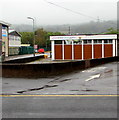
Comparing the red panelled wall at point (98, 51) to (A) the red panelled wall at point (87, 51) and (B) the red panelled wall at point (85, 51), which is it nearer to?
(B) the red panelled wall at point (85, 51)

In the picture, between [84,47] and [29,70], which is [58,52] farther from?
[29,70]

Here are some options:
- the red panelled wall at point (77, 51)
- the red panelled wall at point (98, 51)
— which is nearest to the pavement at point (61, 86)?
the red panelled wall at point (98, 51)

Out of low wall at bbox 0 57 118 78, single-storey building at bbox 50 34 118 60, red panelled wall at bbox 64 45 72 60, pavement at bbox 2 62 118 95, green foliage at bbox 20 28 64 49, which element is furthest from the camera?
green foliage at bbox 20 28 64 49

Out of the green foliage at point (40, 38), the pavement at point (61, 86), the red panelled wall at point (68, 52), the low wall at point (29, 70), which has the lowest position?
the pavement at point (61, 86)

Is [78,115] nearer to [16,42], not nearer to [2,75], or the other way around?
[2,75]

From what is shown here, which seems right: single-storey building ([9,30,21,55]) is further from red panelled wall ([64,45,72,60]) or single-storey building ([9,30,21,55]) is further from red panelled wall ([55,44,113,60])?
red panelled wall ([64,45,72,60])

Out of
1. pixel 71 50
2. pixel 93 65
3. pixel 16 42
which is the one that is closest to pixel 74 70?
pixel 93 65

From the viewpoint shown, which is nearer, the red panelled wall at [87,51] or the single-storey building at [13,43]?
the red panelled wall at [87,51]

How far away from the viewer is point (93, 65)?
2447 cm

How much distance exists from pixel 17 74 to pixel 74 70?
5253 millimetres

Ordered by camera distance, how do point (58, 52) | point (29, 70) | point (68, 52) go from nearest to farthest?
point (29, 70)
point (68, 52)
point (58, 52)

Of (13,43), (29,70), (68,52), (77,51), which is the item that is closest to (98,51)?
(77,51)

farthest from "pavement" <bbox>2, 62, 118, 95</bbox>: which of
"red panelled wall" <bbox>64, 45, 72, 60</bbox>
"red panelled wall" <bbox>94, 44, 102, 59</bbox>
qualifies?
"red panelled wall" <bbox>64, 45, 72, 60</bbox>

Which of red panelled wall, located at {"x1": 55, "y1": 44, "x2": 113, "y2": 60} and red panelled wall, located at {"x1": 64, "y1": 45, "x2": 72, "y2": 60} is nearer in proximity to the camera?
red panelled wall, located at {"x1": 55, "y1": 44, "x2": 113, "y2": 60}
